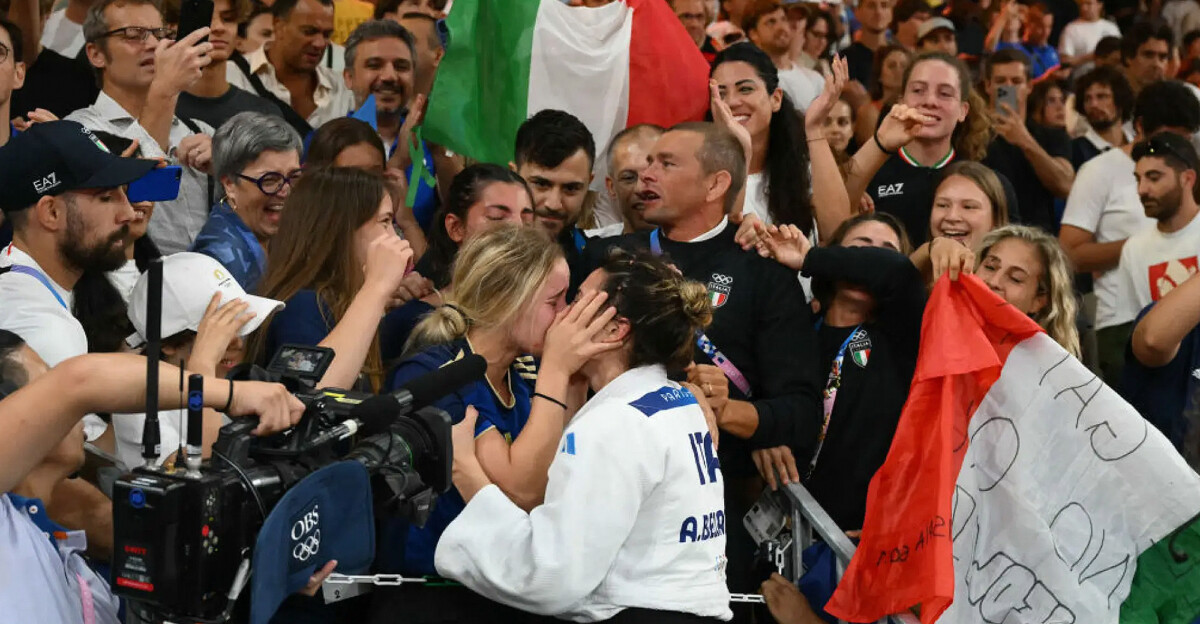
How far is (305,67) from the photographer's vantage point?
7.40 metres

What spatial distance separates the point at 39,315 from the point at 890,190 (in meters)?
3.79

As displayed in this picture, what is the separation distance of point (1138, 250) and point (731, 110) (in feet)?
7.93

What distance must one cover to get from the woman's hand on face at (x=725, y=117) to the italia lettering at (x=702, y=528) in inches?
80.4

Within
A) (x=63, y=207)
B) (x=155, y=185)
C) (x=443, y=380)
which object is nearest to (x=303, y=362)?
(x=443, y=380)

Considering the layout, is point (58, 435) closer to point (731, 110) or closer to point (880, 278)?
point (880, 278)

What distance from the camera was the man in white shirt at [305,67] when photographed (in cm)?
728

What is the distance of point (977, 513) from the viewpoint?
4336 millimetres

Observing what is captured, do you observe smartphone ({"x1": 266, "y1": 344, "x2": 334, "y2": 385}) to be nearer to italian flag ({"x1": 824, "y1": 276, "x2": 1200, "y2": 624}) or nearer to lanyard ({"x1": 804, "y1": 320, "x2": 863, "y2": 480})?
italian flag ({"x1": 824, "y1": 276, "x2": 1200, "y2": 624})

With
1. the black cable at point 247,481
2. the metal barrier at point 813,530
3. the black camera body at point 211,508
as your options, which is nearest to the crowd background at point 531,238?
the metal barrier at point 813,530

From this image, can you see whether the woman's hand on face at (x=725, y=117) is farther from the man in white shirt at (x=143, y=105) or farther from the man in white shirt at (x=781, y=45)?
the man in white shirt at (x=781, y=45)

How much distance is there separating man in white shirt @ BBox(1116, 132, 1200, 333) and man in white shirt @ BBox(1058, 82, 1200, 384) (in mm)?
238

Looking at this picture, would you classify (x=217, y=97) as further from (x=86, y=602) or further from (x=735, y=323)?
(x=86, y=602)

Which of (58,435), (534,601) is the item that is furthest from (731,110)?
(58,435)

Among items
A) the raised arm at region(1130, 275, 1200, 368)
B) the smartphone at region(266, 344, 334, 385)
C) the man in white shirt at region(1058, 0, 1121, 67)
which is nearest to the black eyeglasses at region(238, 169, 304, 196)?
the smartphone at region(266, 344, 334, 385)
